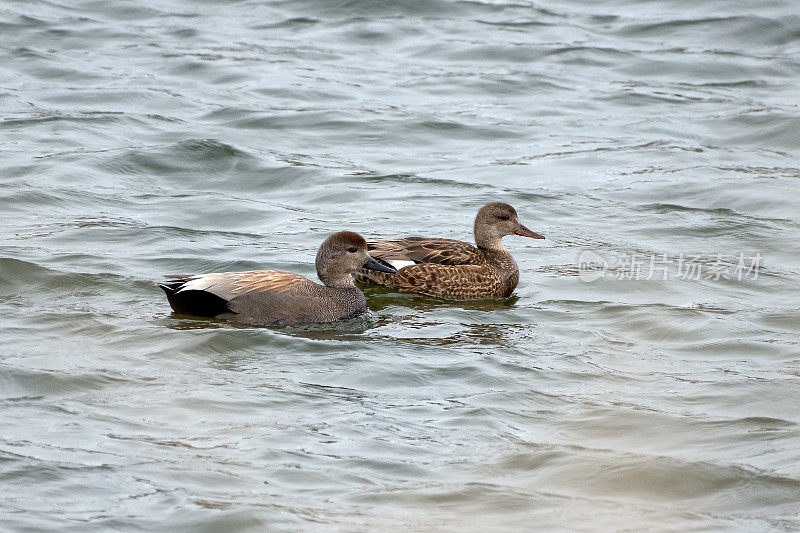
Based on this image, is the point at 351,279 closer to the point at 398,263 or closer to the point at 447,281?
the point at 398,263

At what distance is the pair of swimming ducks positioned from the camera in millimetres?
8953

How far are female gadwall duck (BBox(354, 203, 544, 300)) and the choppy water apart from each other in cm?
18

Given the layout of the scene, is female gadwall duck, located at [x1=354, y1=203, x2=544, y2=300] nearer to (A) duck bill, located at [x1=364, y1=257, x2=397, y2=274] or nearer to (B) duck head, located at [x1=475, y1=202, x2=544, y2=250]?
(B) duck head, located at [x1=475, y1=202, x2=544, y2=250]

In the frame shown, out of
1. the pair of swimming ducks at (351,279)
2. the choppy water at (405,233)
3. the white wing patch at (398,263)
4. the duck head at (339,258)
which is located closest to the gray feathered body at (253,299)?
the pair of swimming ducks at (351,279)

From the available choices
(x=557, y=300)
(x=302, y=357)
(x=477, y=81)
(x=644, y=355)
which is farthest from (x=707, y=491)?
(x=477, y=81)

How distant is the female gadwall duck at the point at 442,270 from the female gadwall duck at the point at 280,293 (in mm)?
841

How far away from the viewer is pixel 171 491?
608 centimetres

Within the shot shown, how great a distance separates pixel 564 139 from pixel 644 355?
24.7ft

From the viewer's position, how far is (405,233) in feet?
39.5

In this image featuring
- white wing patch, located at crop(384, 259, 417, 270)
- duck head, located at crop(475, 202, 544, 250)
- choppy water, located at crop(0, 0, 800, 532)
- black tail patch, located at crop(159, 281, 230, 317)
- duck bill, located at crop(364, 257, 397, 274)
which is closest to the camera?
choppy water, located at crop(0, 0, 800, 532)

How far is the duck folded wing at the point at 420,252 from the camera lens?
10.4m

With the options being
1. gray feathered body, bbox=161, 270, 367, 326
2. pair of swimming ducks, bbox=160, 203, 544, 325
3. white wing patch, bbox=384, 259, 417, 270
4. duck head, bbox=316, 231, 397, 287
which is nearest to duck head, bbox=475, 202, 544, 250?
pair of swimming ducks, bbox=160, 203, 544, 325

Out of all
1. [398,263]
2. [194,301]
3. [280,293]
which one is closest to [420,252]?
[398,263]

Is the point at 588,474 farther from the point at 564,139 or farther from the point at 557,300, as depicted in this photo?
the point at 564,139
